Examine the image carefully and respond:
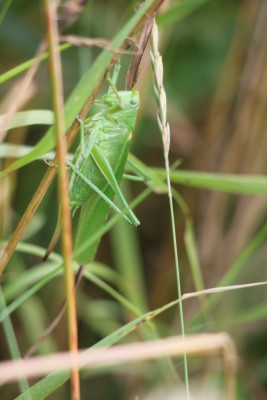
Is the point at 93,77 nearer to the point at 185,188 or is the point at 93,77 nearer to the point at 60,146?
the point at 60,146

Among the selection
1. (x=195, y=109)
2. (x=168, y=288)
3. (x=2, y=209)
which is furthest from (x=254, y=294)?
(x=2, y=209)

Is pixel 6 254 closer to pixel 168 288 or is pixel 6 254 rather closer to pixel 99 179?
pixel 99 179

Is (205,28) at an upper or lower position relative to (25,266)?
upper

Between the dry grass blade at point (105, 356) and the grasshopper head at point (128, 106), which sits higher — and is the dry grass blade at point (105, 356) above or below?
below

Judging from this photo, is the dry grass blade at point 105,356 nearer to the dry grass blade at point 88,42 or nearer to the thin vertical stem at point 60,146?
the thin vertical stem at point 60,146

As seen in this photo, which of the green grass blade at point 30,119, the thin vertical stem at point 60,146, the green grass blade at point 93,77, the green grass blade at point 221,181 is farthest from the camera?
the green grass blade at point 221,181

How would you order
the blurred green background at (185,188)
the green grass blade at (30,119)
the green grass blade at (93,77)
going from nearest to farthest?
1. the green grass blade at (93,77)
2. the green grass blade at (30,119)
3. the blurred green background at (185,188)

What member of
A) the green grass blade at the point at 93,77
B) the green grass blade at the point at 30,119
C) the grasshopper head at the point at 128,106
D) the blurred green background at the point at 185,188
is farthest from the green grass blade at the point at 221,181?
the blurred green background at the point at 185,188

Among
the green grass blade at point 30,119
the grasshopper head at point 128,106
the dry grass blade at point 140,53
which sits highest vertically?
the dry grass blade at point 140,53

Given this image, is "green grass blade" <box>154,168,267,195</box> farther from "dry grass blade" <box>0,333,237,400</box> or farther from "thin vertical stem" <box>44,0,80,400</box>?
"thin vertical stem" <box>44,0,80,400</box>

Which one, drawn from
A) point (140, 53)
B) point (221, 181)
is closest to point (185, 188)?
point (221, 181)

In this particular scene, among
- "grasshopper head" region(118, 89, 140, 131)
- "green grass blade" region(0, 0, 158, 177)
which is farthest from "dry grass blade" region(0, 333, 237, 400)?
"grasshopper head" region(118, 89, 140, 131)
